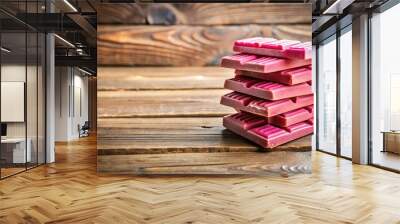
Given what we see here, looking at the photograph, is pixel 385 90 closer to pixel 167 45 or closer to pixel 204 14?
pixel 204 14

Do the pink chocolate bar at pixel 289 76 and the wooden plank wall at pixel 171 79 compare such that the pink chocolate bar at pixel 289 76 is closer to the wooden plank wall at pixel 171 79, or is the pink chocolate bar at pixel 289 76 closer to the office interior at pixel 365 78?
the wooden plank wall at pixel 171 79

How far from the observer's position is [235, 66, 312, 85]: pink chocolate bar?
5.57 metres

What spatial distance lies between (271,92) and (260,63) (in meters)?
0.45

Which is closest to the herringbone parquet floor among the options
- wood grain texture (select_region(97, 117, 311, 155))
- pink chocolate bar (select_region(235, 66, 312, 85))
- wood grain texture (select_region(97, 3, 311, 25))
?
wood grain texture (select_region(97, 117, 311, 155))

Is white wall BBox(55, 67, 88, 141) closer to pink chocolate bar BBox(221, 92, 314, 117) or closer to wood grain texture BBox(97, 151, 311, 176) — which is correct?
wood grain texture BBox(97, 151, 311, 176)

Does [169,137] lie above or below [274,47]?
below

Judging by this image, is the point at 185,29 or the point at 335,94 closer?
the point at 185,29

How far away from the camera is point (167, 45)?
6523 millimetres

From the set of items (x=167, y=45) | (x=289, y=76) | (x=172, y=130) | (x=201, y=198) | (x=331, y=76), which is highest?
(x=167, y=45)

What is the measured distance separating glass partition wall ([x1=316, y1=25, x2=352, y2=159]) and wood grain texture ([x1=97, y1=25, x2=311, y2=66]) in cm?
279

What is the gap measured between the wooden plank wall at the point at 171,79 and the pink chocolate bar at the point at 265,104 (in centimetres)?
35

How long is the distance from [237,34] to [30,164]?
166 inches

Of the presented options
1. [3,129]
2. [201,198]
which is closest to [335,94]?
[201,198]

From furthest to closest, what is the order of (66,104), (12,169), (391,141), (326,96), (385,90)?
(66,104) < (326,96) < (385,90) < (391,141) < (12,169)
